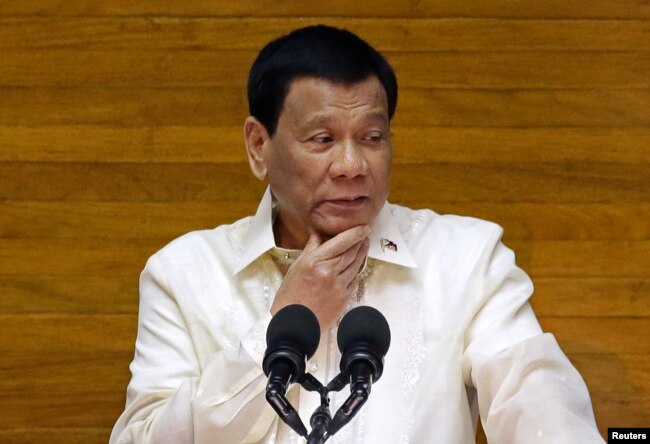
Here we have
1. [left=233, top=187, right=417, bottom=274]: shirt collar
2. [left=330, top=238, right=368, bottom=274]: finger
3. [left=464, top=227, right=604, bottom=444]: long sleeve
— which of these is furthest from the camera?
[left=233, top=187, right=417, bottom=274]: shirt collar

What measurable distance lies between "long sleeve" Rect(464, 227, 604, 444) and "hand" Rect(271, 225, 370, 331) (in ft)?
1.01

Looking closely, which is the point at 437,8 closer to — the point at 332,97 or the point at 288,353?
the point at 332,97

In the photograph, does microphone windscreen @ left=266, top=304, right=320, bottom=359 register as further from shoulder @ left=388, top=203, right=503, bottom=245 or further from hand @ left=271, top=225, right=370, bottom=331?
shoulder @ left=388, top=203, right=503, bottom=245

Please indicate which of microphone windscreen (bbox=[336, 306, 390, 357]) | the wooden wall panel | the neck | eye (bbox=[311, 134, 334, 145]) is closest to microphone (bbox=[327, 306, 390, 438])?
microphone windscreen (bbox=[336, 306, 390, 357])

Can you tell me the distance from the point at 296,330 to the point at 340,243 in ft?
2.40

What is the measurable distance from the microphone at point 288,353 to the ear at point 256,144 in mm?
977

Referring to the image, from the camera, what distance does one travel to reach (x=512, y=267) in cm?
276

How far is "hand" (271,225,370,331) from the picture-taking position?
2.51 meters

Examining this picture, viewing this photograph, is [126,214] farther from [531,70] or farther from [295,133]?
[531,70]

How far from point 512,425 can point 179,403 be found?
671 mm

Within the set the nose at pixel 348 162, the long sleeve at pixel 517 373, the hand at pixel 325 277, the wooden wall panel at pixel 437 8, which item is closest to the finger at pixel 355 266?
the hand at pixel 325 277

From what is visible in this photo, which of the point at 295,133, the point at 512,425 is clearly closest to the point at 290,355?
the point at 512,425

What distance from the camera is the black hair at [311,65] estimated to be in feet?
8.74

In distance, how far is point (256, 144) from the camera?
9.39ft
